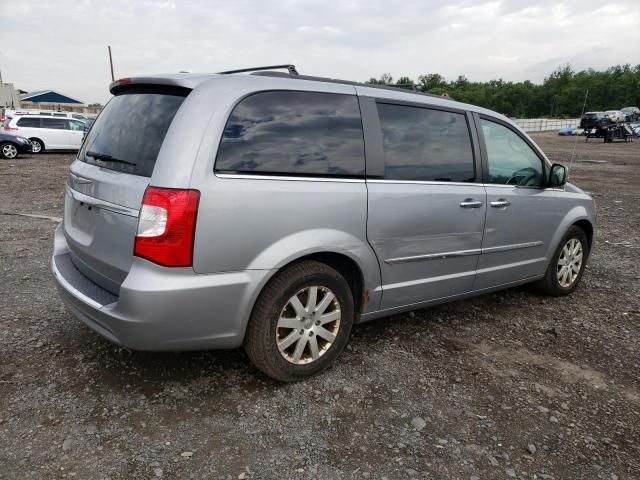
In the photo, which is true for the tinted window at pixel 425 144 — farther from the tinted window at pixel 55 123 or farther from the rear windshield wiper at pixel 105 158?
the tinted window at pixel 55 123

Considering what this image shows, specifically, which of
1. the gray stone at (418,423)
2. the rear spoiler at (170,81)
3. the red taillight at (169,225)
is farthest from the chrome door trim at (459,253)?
the rear spoiler at (170,81)

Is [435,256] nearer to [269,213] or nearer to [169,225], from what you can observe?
[269,213]

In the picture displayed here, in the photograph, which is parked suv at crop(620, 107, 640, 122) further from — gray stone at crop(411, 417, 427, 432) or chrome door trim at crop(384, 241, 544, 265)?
gray stone at crop(411, 417, 427, 432)

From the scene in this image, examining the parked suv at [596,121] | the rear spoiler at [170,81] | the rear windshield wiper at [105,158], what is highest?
the parked suv at [596,121]

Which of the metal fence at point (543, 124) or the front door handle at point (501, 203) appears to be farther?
the metal fence at point (543, 124)

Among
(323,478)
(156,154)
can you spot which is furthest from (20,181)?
(323,478)

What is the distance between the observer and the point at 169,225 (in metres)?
2.35

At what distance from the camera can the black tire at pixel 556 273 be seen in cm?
452

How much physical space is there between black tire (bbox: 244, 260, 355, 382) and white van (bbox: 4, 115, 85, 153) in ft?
62.7

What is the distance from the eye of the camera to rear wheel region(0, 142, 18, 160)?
17.5m

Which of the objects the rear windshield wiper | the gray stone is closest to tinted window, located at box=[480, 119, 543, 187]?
the gray stone

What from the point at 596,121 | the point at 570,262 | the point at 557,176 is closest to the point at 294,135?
the point at 557,176

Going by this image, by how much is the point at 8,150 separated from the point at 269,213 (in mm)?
18745

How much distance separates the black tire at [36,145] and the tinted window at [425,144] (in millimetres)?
19871
